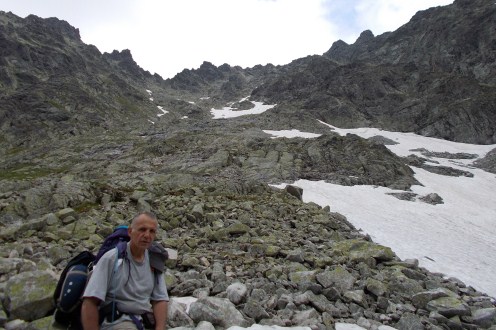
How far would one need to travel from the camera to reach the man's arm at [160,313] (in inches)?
244

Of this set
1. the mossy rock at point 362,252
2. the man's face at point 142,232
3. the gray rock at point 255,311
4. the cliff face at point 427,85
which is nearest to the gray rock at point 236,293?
the gray rock at point 255,311

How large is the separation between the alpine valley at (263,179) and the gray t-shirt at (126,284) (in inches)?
55.9

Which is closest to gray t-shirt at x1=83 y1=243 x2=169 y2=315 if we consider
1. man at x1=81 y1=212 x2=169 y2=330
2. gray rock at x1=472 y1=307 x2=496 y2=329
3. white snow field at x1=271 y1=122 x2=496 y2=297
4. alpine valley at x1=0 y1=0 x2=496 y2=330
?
man at x1=81 y1=212 x2=169 y2=330

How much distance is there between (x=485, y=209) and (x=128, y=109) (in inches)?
5148

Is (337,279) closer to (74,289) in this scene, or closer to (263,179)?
(74,289)

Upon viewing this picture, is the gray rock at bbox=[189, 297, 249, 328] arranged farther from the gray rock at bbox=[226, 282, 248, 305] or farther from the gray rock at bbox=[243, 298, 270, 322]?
the gray rock at bbox=[226, 282, 248, 305]

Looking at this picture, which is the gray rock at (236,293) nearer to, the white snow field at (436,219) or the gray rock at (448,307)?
the gray rock at (448,307)

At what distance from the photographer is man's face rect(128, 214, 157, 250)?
6027 millimetres

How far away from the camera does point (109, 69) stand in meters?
194

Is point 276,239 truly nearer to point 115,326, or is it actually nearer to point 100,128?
point 115,326

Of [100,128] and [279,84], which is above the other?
[279,84]

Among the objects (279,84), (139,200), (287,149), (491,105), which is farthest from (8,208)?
(279,84)

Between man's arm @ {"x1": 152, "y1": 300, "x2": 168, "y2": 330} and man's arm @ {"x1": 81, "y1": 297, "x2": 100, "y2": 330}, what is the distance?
1095 mm

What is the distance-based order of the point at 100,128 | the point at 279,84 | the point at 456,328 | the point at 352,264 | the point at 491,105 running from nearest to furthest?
the point at 456,328 → the point at 352,264 → the point at 491,105 → the point at 100,128 → the point at 279,84
